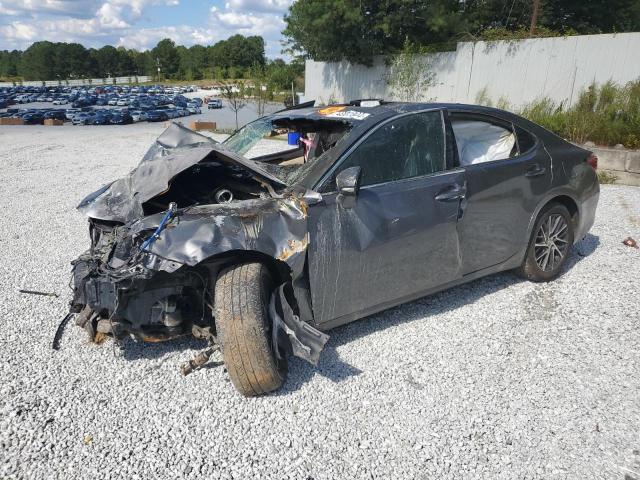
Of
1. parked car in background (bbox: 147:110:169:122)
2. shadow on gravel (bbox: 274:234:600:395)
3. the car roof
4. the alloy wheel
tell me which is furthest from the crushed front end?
parked car in background (bbox: 147:110:169:122)

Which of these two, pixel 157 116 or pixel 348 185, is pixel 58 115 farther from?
pixel 348 185

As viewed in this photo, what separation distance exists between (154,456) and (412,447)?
4.38 ft

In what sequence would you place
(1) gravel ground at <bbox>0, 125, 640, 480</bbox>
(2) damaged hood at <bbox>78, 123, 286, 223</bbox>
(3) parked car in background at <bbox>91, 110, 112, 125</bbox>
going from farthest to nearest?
(3) parked car in background at <bbox>91, 110, 112, 125</bbox> < (2) damaged hood at <bbox>78, 123, 286, 223</bbox> < (1) gravel ground at <bbox>0, 125, 640, 480</bbox>

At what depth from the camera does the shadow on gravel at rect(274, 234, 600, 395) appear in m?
3.08

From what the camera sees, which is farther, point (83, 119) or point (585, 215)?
point (83, 119)

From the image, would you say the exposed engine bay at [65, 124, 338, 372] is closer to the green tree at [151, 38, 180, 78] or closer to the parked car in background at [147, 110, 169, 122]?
the parked car in background at [147, 110, 169, 122]

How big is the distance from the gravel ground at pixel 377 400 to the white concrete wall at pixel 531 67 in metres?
10.0

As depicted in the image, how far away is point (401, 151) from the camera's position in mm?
3350

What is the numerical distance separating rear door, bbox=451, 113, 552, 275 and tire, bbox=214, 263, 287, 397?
1.67 meters

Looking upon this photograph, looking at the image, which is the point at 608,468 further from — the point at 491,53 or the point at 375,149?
the point at 491,53

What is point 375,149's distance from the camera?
3.23 metres

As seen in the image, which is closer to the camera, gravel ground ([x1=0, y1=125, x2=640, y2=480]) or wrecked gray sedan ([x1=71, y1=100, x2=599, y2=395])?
gravel ground ([x1=0, y1=125, x2=640, y2=480])

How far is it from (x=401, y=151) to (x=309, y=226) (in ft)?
3.24

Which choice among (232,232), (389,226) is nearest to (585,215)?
(389,226)
